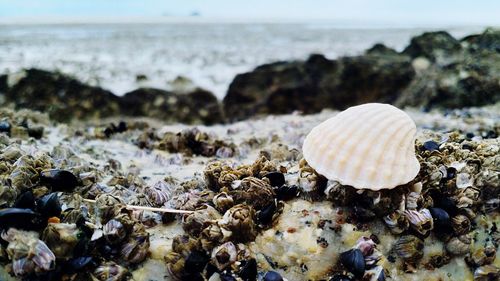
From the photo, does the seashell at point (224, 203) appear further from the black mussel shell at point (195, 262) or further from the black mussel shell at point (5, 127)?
the black mussel shell at point (5, 127)

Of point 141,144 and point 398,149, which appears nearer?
point 398,149

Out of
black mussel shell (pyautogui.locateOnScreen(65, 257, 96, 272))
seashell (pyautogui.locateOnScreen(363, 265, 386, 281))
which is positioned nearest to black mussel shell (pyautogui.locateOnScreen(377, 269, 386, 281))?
seashell (pyautogui.locateOnScreen(363, 265, 386, 281))

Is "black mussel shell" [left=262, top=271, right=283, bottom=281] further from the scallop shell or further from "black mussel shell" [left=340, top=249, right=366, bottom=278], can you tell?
the scallop shell

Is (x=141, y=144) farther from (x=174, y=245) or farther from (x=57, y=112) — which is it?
(x=174, y=245)

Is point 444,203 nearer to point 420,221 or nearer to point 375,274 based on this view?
point 420,221

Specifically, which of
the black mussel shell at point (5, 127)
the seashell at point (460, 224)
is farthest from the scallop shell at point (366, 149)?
the black mussel shell at point (5, 127)

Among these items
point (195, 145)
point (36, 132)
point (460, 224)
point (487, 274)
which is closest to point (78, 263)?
point (460, 224)

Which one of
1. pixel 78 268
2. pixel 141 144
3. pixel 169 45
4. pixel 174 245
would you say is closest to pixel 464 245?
pixel 174 245
